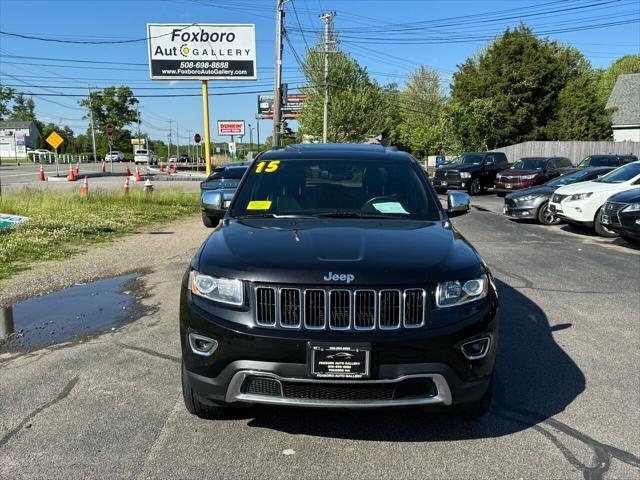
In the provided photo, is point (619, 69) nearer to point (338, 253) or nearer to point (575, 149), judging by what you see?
point (575, 149)

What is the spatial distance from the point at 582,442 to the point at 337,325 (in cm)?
169

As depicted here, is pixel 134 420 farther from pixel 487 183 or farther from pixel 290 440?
pixel 487 183

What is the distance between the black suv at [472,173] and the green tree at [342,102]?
2658cm

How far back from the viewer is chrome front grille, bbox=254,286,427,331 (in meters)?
2.94

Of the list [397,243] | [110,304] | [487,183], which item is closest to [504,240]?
[110,304]

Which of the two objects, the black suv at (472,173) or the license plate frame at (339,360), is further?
the black suv at (472,173)

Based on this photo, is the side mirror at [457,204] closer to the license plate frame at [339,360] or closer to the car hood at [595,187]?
the license plate frame at [339,360]

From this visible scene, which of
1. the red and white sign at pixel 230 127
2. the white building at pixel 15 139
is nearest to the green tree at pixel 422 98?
the red and white sign at pixel 230 127

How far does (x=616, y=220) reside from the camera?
34.5 ft

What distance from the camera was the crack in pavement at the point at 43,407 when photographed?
3.33 metres

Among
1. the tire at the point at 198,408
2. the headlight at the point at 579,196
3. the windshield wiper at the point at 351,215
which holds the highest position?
the windshield wiper at the point at 351,215

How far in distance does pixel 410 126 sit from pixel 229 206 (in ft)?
213

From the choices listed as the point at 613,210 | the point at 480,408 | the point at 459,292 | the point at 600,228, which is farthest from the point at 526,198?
the point at 459,292

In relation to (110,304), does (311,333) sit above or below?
above
